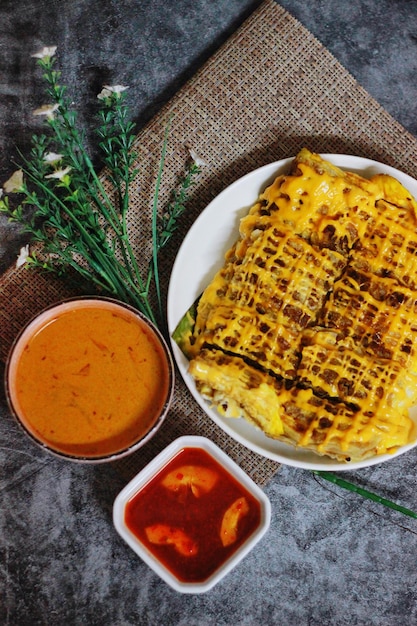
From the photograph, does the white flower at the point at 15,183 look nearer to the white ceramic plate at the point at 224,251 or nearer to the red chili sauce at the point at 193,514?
the white ceramic plate at the point at 224,251

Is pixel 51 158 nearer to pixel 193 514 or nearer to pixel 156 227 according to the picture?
pixel 156 227

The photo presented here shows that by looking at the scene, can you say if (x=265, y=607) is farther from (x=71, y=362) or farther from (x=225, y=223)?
(x=225, y=223)

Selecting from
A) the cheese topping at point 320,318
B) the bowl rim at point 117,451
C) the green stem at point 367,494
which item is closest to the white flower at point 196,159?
the cheese topping at point 320,318

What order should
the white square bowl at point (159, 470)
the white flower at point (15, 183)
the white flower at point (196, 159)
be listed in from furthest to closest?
the white flower at point (196, 159)
the white square bowl at point (159, 470)
the white flower at point (15, 183)

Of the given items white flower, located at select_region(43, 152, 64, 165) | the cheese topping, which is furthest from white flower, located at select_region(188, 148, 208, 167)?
white flower, located at select_region(43, 152, 64, 165)

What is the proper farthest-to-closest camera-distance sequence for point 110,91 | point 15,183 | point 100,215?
point 100,215 → point 110,91 → point 15,183

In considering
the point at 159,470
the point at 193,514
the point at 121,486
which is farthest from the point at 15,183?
the point at 193,514

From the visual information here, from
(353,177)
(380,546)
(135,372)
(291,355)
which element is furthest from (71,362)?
(380,546)
